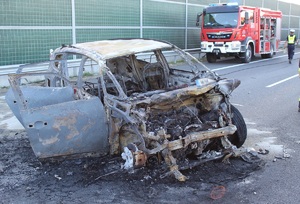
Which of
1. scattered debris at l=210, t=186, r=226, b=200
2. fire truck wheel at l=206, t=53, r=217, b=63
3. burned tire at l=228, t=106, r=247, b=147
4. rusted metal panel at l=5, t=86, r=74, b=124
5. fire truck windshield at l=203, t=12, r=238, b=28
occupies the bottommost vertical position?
scattered debris at l=210, t=186, r=226, b=200

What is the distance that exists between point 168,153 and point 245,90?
23.7 ft

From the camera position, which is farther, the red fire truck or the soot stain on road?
the red fire truck

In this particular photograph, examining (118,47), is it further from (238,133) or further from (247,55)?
(247,55)

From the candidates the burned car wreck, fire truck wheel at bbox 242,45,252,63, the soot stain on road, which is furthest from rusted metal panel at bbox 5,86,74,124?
fire truck wheel at bbox 242,45,252,63

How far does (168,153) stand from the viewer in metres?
4.50

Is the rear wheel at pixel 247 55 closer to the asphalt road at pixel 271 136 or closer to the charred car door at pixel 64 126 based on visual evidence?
the asphalt road at pixel 271 136

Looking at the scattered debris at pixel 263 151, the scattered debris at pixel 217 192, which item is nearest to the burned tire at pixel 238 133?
the scattered debris at pixel 263 151

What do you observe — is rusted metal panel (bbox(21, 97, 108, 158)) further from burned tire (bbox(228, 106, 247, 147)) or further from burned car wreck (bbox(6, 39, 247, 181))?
burned tire (bbox(228, 106, 247, 147))

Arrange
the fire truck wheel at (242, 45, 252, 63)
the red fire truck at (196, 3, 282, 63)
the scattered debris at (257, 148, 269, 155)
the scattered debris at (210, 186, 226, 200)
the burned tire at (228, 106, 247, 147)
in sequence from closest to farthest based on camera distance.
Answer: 1. the scattered debris at (210, 186, 226, 200)
2. the burned tire at (228, 106, 247, 147)
3. the scattered debris at (257, 148, 269, 155)
4. the red fire truck at (196, 3, 282, 63)
5. the fire truck wheel at (242, 45, 252, 63)

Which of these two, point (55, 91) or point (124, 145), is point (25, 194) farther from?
point (55, 91)

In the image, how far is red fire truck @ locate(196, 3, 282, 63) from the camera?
711 inches

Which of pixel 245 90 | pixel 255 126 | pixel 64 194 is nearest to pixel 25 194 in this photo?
pixel 64 194

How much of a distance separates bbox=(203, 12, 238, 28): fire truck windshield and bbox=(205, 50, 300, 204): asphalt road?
4.97 metres

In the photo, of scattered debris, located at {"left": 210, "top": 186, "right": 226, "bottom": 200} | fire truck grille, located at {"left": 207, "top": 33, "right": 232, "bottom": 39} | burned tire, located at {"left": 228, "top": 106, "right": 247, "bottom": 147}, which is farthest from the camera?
fire truck grille, located at {"left": 207, "top": 33, "right": 232, "bottom": 39}
